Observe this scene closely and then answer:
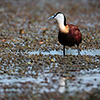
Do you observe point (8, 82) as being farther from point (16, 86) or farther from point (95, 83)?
point (95, 83)

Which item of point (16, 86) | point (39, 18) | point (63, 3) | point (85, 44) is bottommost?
point (16, 86)

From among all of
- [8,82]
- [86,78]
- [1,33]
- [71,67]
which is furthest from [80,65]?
[1,33]

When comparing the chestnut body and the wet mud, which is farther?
the chestnut body

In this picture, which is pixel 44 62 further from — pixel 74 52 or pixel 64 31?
pixel 74 52

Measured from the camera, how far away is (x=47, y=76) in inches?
348

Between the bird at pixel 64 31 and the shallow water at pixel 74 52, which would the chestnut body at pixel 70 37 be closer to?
the bird at pixel 64 31

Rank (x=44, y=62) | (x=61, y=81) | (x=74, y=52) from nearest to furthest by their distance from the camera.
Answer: (x=61, y=81) → (x=44, y=62) → (x=74, y=52)

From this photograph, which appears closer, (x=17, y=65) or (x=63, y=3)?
(x=17, y=65)

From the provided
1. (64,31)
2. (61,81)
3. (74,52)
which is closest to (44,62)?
(64,31)

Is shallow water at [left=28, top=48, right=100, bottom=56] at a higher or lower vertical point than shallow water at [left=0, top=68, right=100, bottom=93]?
higher

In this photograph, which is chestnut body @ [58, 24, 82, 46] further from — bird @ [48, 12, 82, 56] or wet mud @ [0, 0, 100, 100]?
wet mud @ [0, 0, 100, 100]

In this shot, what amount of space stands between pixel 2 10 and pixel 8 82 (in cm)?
1573

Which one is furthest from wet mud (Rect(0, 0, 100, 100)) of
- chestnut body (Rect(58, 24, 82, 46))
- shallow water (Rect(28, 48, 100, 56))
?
chestnut body (Rect(58, 24, 82, 46))

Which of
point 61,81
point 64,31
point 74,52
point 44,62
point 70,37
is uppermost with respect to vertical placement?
point 64,31
